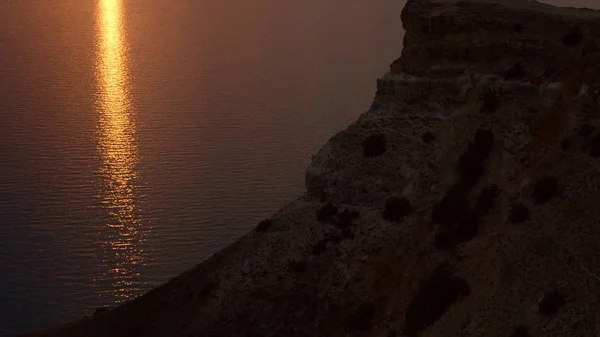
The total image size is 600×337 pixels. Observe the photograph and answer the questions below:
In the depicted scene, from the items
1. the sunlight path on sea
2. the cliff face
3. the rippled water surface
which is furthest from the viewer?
the rippled water surface

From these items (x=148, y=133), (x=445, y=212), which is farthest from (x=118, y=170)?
(x=445, y=212)

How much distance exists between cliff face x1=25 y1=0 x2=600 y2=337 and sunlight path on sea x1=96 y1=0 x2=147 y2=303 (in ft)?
51.0

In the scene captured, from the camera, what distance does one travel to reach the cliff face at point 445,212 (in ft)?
84.8

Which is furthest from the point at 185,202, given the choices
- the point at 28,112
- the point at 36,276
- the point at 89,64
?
the point at 89,64

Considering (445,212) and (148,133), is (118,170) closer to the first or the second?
(148,133)

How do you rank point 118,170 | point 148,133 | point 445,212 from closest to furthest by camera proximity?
point 445,212, point 118,170, point 148,133

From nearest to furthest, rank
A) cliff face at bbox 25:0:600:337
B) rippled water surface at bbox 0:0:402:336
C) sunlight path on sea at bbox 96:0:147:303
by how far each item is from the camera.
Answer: cliff face at bbox 25:0:600:337, sunlight path on sea at bbox 96:0:147:303, rippled water surface at bbox 0:0:402:336

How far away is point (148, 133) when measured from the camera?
82.6 m

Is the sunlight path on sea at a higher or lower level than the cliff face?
lower

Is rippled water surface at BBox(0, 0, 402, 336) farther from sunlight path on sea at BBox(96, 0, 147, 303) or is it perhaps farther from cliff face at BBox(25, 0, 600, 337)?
cliff face at BBox(25, 0, 600, 337)

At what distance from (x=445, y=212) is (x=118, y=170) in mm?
47904

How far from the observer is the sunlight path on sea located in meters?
56.6

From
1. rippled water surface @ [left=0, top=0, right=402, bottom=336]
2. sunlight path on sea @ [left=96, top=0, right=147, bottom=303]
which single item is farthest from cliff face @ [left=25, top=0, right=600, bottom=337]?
rippled water surface @ [left=0, top=0, right=402, bottom=336]

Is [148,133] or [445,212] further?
[148,133]
